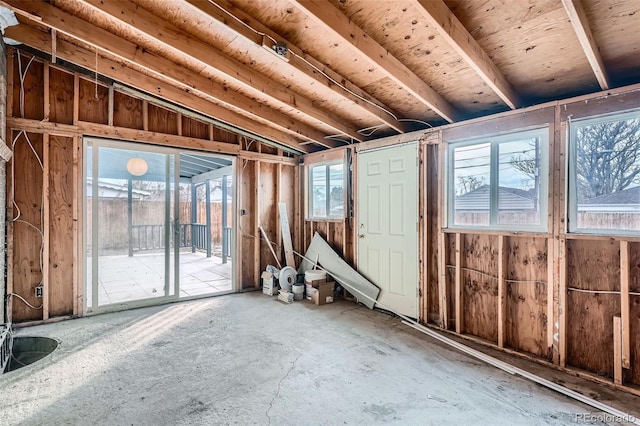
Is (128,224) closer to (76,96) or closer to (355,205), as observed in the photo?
(76,96)

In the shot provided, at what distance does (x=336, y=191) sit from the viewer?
5195 millimetres

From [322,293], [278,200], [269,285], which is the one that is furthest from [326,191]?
[269,285]

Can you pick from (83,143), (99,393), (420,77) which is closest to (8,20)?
(83,143)

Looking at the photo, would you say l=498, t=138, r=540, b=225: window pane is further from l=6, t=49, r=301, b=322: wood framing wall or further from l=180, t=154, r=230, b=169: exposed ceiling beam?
l=180, t=154, r=230, b=169: exposed ceiling beam

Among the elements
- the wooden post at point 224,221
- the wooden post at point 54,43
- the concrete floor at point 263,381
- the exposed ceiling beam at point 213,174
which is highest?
the wooden post at point 54,43

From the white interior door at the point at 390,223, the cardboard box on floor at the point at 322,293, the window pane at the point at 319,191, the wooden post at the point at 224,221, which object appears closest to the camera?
the white interior door at the point at 390,223

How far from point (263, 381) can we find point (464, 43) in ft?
9.99

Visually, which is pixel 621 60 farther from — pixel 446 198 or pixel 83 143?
pixel 83 143

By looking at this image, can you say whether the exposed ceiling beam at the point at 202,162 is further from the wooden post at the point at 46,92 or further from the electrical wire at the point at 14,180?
the electrical wire at the point at 14,180

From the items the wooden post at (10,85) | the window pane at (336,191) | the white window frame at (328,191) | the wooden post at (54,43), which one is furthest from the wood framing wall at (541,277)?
the wooden post at (10,85)

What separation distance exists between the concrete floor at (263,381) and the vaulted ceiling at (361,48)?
8.29 feet

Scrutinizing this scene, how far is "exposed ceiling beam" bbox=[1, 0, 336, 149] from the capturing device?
2.84 m

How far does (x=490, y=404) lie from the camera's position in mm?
2258

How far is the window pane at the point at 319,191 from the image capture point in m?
5.42
